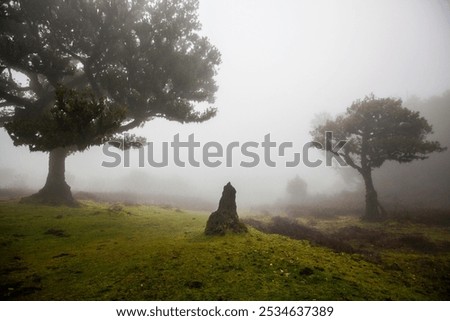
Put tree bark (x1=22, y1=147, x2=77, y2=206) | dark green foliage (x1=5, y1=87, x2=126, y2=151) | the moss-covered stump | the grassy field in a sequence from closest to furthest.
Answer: the grassy field → the moss-covered stump → dark green foliage (x1=5, y1=87, x2=126, y2=151) → tree bark (x1=22, y1=147, x2=77, y2=206)

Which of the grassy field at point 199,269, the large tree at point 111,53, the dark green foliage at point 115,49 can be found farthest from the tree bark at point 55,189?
the grassy field at point 199,269

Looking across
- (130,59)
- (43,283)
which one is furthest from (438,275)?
(130,59)

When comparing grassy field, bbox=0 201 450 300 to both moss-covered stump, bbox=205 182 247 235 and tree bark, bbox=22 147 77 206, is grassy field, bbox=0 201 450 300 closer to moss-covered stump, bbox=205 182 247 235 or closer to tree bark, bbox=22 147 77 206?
moss-covered stump, bbox=205 182 247 235

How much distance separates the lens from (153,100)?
57.3 feet

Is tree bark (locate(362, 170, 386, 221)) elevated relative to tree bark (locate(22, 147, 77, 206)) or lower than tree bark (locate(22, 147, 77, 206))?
lower

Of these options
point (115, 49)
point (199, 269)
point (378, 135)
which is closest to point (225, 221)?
point (199, 269)

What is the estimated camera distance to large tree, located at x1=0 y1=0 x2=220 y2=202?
1591cm

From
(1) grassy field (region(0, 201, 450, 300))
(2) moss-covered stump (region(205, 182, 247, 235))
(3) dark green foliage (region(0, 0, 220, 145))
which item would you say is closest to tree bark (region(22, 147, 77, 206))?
(3) dark green foliage (region(0, 0, 220, 145))

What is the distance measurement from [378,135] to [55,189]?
29.0 meters

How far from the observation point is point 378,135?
23672 millimetres

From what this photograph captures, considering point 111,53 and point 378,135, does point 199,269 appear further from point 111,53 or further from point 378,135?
point 378,135

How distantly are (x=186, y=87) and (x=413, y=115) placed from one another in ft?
66.6

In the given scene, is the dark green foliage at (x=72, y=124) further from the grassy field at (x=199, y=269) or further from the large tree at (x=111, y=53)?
the grassy field at (x=199, y=269)

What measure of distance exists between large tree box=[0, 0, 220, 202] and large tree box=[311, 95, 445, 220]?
14.1 metres
